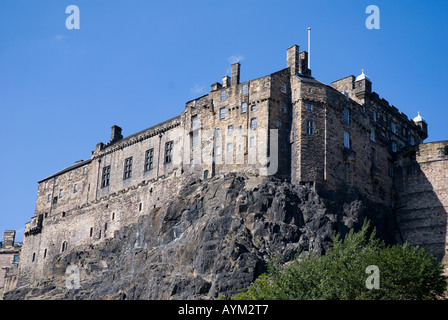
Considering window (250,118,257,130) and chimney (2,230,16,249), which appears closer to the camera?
window (250,118,257,130)

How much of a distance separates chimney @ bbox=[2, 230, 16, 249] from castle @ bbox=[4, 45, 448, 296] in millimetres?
31452

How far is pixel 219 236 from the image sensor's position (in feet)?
193

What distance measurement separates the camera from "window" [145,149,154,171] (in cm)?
7619

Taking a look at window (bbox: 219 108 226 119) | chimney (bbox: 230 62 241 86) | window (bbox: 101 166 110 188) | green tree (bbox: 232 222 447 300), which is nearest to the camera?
green tree (bbox: 232 222 447 300)

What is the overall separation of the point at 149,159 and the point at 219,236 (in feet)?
67.5

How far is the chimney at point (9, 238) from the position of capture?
110 m

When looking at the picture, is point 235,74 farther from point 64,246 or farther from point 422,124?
point 64,246

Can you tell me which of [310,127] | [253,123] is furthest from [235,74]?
[310,127]

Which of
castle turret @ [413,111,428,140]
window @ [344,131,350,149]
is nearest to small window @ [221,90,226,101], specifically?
window @ [344,131,350,149]

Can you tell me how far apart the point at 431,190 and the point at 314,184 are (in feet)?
44.6

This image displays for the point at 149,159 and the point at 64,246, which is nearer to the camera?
the point at 149,159

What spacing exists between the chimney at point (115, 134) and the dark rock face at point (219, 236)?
757 inches

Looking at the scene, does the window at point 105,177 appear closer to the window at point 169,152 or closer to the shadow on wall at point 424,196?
the window at point 169,152

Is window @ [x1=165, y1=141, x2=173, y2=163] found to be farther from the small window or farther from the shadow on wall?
the shadow on wall
